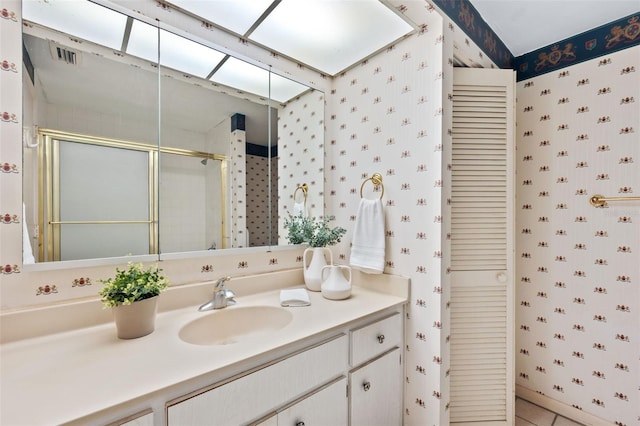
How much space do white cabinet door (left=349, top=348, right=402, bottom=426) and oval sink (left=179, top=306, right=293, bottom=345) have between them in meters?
0.39

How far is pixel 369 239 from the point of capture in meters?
1.47

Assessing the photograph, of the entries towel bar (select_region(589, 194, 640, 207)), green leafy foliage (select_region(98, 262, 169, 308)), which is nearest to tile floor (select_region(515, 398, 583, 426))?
towel bar (select_region(589, 194, 640, 207))

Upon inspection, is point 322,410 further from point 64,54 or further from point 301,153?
A: point 64,54

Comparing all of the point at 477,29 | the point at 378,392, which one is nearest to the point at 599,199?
the point at 477,29

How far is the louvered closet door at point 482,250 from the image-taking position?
4.80ft

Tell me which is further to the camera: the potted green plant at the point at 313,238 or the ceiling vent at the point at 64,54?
the potted green plant at the point at 313,238

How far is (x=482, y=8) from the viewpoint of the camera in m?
1.54

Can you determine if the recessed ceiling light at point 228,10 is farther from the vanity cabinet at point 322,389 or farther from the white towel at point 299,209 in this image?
the vanity cabinet at point 322,389

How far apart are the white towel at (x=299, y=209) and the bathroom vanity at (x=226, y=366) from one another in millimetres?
456

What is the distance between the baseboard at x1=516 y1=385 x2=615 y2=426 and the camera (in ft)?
5.09

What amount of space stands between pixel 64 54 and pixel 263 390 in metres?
1.37

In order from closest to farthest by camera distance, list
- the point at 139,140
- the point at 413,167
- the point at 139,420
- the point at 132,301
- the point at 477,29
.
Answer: the point at 139,420 < the point at 132,301 < the point at 139,140 < the point at 413,167 < the point at 477,29

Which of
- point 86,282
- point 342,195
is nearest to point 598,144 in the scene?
point 342,195


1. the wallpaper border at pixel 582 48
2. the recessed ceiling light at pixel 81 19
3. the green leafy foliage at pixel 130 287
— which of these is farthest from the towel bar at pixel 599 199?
the recessed ceiling light at pixel 81 19
